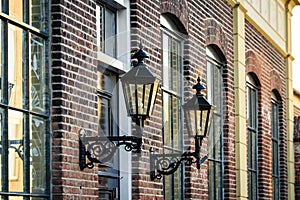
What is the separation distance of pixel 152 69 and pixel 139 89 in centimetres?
230

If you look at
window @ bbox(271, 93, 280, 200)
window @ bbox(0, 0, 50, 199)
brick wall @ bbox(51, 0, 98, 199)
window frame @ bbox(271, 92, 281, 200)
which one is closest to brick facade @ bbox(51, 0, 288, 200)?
brick wall @ bbox(51, 0, 98, 199)

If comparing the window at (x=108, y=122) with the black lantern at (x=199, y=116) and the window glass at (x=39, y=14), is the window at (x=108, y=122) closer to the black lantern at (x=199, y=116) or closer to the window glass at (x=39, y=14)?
the black lantern at (x=199, y=116)

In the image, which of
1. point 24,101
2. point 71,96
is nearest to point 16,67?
point 24,101

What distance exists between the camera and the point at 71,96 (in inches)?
338

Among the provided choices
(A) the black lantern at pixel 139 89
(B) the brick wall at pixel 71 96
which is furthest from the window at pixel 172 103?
(A) the black lantern at pixel 139 89

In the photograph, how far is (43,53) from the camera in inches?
332

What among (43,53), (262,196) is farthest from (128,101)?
(262,196)

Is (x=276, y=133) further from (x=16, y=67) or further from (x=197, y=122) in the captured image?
(x=16, y=67)

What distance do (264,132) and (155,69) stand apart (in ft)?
24.6

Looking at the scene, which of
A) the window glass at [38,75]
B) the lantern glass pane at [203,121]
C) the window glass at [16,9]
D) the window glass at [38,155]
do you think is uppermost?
the window glass at [16,9]

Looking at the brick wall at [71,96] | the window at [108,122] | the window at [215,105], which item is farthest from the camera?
the window at [215,105]

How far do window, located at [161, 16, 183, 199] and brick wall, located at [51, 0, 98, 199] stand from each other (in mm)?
2564

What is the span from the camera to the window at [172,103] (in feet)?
38.3

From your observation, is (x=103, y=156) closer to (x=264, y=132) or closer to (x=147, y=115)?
(x=147, y=115)
